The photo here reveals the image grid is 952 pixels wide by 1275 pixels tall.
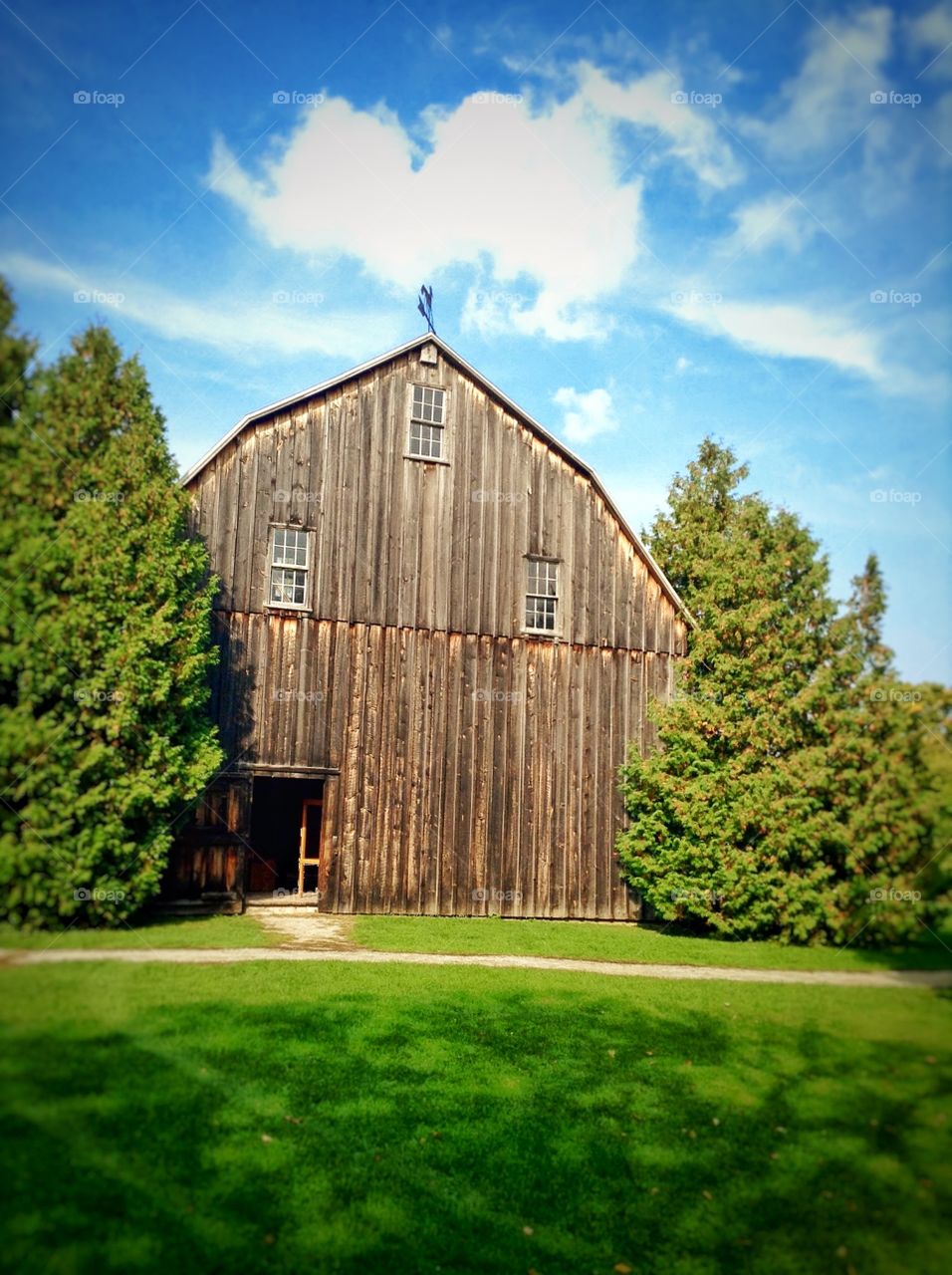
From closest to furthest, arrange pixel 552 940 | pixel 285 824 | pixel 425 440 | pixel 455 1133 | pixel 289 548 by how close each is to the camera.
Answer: pixel 455 1133 → pixel 552 940 → pixel 289 548 → pixel 425 440 → pixel 285 824

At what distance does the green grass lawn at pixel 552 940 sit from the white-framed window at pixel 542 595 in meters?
7.05

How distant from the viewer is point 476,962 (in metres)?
13.7

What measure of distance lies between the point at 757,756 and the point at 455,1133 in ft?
37.7

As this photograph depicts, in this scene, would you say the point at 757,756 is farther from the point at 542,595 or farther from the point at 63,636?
the point at 63,636

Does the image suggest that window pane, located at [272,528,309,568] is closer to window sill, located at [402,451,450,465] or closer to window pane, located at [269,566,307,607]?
window pane, located at [269,566,307,607]

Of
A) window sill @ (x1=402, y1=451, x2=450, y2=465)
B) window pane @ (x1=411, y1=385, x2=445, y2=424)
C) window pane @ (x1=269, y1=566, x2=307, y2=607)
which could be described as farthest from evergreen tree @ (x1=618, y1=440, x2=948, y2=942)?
window pane @ (x1=269, y1=566, x2=307, y2=607)

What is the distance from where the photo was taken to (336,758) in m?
18.5

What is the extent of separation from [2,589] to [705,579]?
700 inches

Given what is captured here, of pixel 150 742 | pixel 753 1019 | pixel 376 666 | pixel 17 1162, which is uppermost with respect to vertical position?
pixel 376 666

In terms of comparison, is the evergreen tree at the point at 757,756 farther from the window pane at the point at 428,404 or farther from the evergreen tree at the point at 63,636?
the window pane at the point at 428,404

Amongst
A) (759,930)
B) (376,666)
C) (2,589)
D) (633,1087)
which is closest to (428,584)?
(376,666)

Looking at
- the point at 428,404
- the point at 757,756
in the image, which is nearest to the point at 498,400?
the point at 428,404

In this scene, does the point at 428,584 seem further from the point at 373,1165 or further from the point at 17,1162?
the point at 17,1162

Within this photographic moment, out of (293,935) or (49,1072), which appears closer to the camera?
(49,1072)
